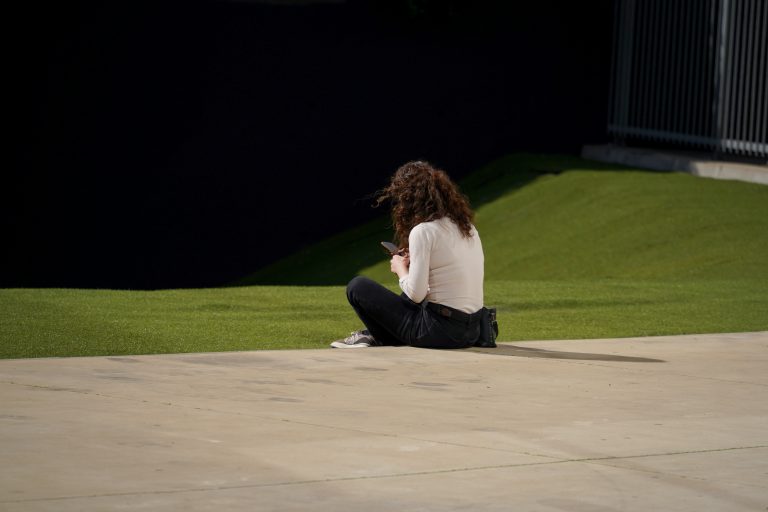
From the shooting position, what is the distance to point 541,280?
13.2 m

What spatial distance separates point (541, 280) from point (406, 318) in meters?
5.78

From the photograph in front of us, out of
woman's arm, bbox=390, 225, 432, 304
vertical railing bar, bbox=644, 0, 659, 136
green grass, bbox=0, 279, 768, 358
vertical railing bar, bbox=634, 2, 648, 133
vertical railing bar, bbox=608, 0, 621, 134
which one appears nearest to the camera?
woman's arm, bbox=390, 225, 432, 304

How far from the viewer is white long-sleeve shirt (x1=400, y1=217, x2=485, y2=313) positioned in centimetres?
738

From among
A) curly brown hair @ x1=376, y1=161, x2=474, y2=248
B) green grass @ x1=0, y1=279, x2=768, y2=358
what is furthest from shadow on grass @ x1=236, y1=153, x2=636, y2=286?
curly brown hair @ x1=376, y1=161, x2=474, y2=248

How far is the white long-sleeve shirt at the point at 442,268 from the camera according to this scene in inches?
291

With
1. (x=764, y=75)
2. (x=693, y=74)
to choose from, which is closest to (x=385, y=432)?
(x=764, y=75)

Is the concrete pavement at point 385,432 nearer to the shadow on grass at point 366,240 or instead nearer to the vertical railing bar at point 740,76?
the shadow on grass at point 366,240

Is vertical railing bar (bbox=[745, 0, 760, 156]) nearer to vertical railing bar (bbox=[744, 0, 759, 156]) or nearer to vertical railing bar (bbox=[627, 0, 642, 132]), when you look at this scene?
vertical railing bar (bbox=[744, 0, 759, 156])

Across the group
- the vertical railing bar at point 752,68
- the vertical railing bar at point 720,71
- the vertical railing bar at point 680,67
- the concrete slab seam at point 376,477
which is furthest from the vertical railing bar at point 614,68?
the concrete slab seam at point 376,477

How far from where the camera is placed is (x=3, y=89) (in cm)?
1557

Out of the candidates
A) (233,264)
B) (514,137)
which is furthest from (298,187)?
(514,137)

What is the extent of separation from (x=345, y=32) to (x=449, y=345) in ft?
32.4

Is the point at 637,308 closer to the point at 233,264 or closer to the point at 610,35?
the point at 233,264

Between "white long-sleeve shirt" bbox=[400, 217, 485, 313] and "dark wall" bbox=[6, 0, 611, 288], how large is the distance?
8959 millimetres
